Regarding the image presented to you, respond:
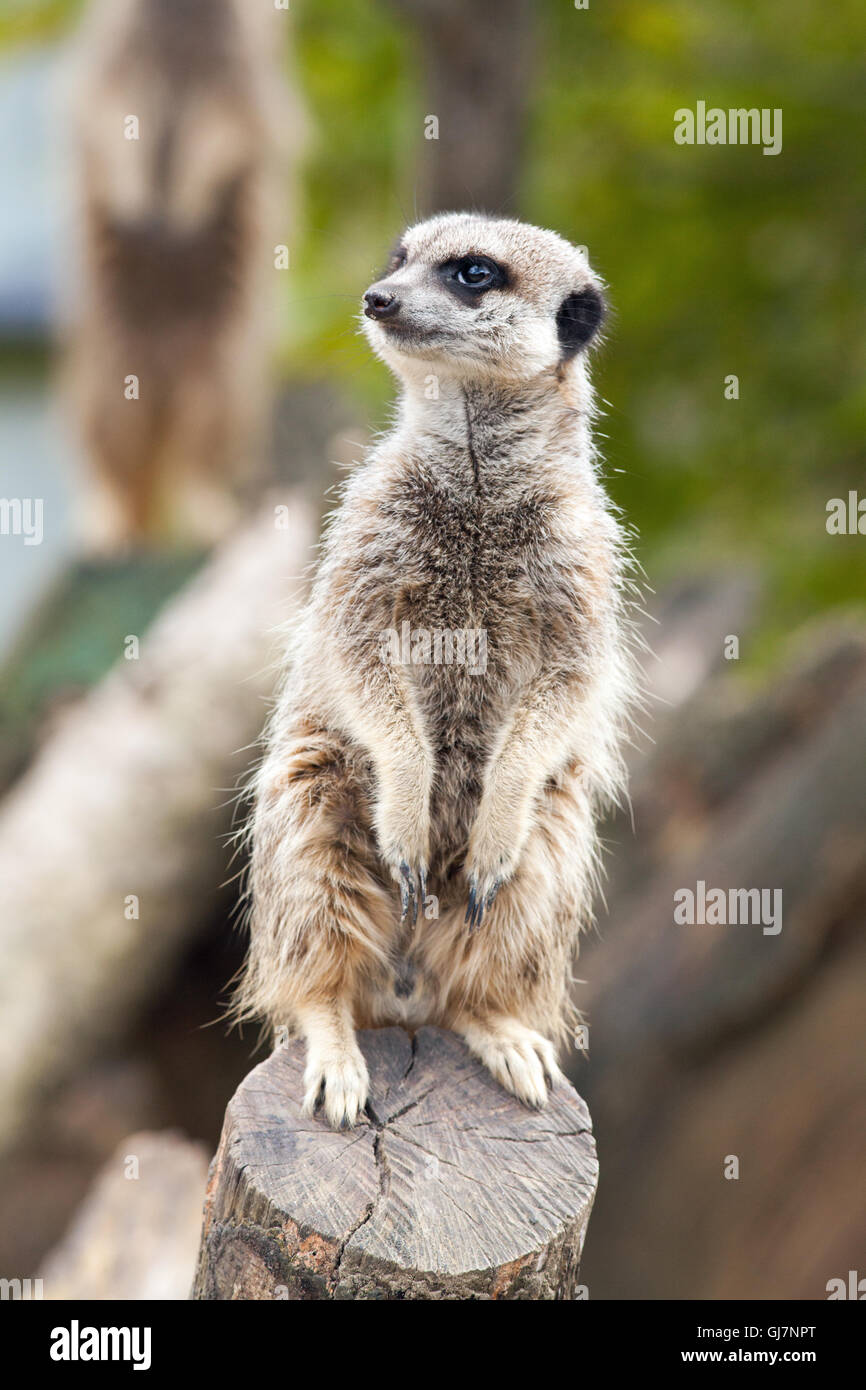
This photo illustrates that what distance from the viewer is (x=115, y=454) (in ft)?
22.1

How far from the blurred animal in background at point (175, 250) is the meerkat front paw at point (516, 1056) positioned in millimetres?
4468

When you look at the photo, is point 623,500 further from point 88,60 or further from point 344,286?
point 88,60

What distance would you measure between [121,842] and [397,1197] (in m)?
2.75

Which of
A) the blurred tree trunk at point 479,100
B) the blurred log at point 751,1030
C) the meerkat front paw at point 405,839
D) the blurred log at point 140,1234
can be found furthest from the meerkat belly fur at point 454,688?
the blurred tree trunk at point 479,100

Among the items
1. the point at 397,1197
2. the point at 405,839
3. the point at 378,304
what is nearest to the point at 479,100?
the point at 378,304

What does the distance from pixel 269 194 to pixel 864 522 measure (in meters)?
3.24

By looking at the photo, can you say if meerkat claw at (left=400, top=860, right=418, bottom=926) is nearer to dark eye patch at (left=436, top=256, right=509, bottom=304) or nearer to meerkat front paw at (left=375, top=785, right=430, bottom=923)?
meerkat front paw at (left=375, top=785, right=430, bottom=923)

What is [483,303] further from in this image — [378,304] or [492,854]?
[492,854]

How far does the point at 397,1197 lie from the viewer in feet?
5.89

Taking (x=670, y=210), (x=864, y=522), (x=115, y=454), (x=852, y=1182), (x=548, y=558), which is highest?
(x=670, y=210)

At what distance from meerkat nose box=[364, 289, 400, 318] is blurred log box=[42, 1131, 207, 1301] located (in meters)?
2.24

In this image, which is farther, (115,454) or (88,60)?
(115,454)

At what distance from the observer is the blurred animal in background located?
6016mm

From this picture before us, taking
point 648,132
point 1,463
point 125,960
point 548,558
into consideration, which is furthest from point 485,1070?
point 1,463
